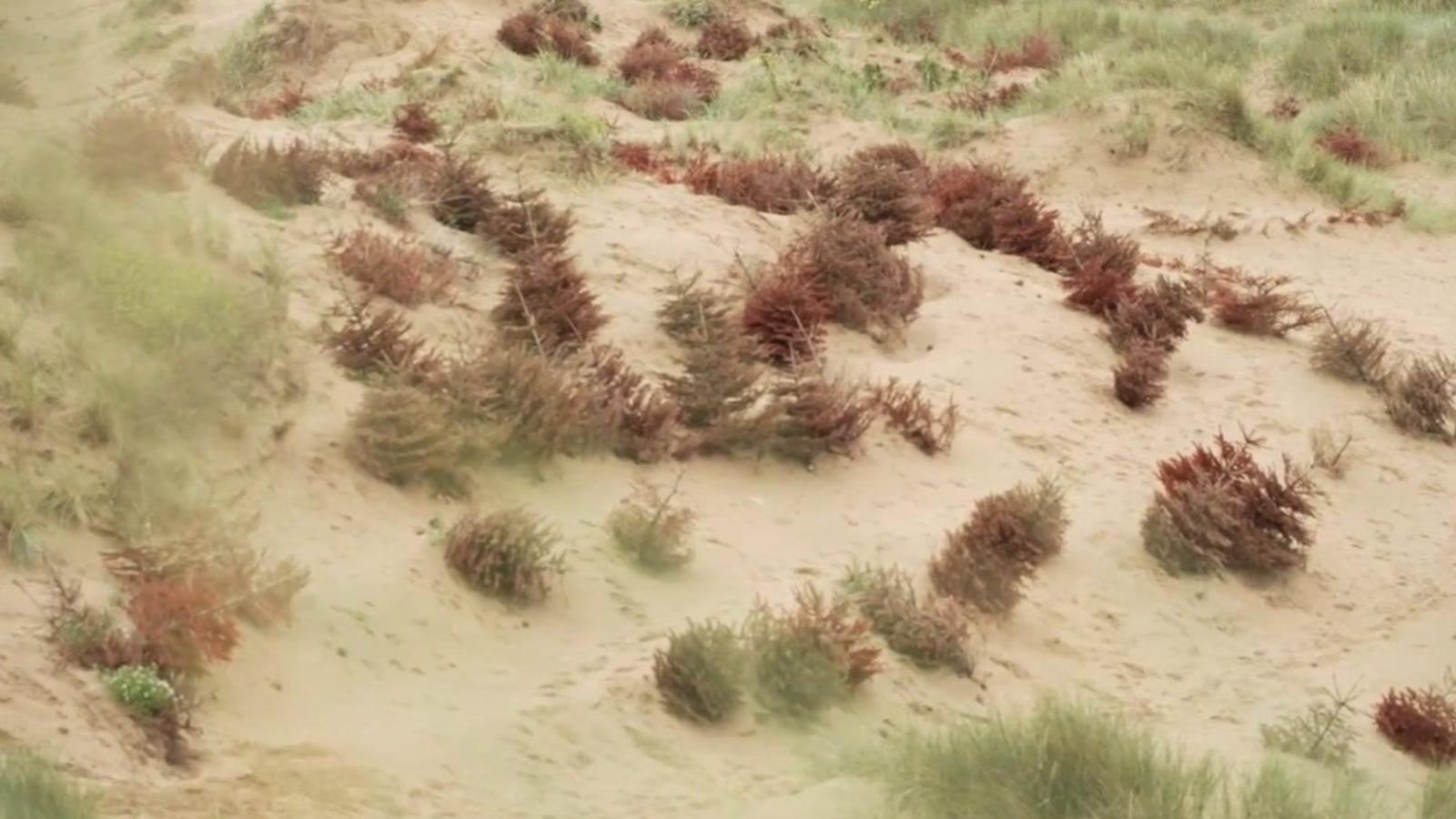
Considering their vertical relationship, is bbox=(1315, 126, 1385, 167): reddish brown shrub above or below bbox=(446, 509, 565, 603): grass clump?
below

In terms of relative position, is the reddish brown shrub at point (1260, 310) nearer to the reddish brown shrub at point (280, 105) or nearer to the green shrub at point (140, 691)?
the reddish brown shrub at point (280, 105)

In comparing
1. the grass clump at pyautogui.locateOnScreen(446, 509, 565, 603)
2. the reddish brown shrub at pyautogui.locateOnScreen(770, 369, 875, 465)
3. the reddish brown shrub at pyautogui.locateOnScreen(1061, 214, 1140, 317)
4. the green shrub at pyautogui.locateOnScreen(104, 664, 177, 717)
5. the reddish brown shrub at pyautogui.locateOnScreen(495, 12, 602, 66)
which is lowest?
the reddish brown shrub at pyautogui.locateOnScreen(495, 12, 602, 66)

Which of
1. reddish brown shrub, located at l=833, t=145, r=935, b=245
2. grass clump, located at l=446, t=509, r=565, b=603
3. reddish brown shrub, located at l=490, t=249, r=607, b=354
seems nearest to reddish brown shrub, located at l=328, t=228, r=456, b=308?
reddish brown shrub, located at l=490, t=249, r=607, b=354

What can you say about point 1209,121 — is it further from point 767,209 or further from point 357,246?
point 357,246

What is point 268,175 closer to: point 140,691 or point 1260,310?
point 140,691

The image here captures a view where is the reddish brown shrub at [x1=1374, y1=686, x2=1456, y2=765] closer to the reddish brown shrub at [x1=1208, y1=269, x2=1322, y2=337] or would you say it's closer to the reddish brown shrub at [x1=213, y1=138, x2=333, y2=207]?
the reddish brown shrub at [x1=1208, y1=269, x2=1322, y2=337]

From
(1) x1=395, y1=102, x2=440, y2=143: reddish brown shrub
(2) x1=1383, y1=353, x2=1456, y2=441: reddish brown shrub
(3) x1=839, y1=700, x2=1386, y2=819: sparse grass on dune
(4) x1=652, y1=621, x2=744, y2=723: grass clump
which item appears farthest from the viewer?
(1) x1=395, y1=102, x2=440, y2=143: reddish brown shrub

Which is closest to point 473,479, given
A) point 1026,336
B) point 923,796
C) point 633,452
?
point 633,452

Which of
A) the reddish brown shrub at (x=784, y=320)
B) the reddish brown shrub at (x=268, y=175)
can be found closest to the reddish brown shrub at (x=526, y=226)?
the reddish brown shrub at (x=268, y=175)
